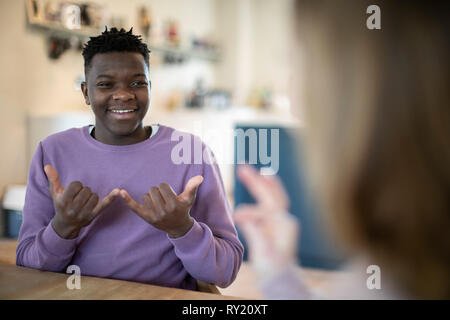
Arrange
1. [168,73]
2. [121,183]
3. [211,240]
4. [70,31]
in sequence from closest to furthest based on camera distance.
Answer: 1. [211,240]
2. [121,183]
3. [70,31]
4. [168,73]

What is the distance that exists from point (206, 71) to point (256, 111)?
739mm

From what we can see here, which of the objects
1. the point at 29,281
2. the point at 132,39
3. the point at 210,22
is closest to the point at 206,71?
the point at 210,22

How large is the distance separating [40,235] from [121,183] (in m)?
0.19

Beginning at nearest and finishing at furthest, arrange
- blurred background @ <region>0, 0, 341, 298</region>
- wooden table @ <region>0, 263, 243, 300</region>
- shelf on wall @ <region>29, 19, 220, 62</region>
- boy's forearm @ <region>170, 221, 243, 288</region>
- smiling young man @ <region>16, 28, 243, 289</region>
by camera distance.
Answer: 1. wooden table @ <region>0, 263, 243, 300</region>
2. boy's forearm @ <region>170, 221, 243, 288</region>
3. smiling young man @ <region>16, 28, 243, 289</region>
4. blurred background @ <region>0, 0, 341, 298</region>
5. shelf on wall @ <region>29, 19, 220, 62</region>

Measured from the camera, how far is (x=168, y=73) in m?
Answer: 4.28

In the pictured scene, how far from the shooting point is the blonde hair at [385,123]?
35 cm

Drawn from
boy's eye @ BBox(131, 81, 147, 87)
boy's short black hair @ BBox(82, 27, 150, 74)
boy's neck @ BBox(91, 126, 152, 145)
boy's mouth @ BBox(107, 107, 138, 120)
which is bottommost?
boy's neck @ BBox(91, 126, 152, 145)

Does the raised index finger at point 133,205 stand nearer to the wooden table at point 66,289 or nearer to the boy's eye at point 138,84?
the wooden table at point 66,289

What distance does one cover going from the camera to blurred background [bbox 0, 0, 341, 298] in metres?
2.68

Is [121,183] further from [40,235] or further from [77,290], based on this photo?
[77,290]

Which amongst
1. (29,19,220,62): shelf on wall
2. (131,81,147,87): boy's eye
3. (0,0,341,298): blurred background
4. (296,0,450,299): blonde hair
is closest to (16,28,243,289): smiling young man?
(131,81,147,87): boy's eye

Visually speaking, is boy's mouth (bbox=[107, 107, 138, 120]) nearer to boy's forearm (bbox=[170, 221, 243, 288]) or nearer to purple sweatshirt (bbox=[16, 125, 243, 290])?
purple sweatshirt (bbox=[16, 125, 243, 290])

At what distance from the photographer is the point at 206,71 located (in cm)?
523

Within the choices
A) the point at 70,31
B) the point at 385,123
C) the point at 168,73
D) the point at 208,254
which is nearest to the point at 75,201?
the point at 208,254
